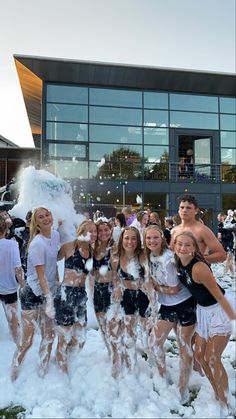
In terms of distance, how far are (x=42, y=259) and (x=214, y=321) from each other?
1.51 metres

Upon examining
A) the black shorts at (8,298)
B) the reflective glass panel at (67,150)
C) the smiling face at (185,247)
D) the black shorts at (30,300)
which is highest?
the reflective glass panel at (67,150)

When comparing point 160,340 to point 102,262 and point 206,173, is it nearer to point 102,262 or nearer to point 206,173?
point 102,262

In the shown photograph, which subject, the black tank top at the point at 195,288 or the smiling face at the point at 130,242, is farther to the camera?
the smiling face at the point at 130,242

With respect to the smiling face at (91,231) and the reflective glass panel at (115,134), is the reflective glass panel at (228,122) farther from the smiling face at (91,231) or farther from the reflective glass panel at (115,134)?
the smiling face at (91,231)

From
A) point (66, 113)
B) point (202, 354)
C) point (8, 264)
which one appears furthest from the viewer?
point (66, 113)

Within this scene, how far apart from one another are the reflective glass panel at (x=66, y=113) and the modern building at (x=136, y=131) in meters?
0.04

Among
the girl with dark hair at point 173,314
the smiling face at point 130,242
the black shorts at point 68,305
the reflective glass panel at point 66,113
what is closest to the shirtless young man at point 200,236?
the girl with dark hair at point 173,314

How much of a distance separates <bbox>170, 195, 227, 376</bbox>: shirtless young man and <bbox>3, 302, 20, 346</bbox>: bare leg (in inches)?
Answer: 71.5

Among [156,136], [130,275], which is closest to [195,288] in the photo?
[130,275]

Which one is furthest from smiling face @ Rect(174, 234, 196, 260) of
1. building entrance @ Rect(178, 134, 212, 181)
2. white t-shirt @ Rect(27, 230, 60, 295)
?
building entrance @ Rect(178, 134, 212, 181)

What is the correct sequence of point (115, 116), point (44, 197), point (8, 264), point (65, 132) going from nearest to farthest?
point (8, 264), point (44, 197), point (65, 132), point (115, 116)

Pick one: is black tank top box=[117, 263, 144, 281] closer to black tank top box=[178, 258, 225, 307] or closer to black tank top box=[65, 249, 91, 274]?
black tank top box=[65, 249, 91, 274]

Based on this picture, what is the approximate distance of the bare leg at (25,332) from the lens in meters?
3.34

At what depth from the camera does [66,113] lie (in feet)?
49.8
